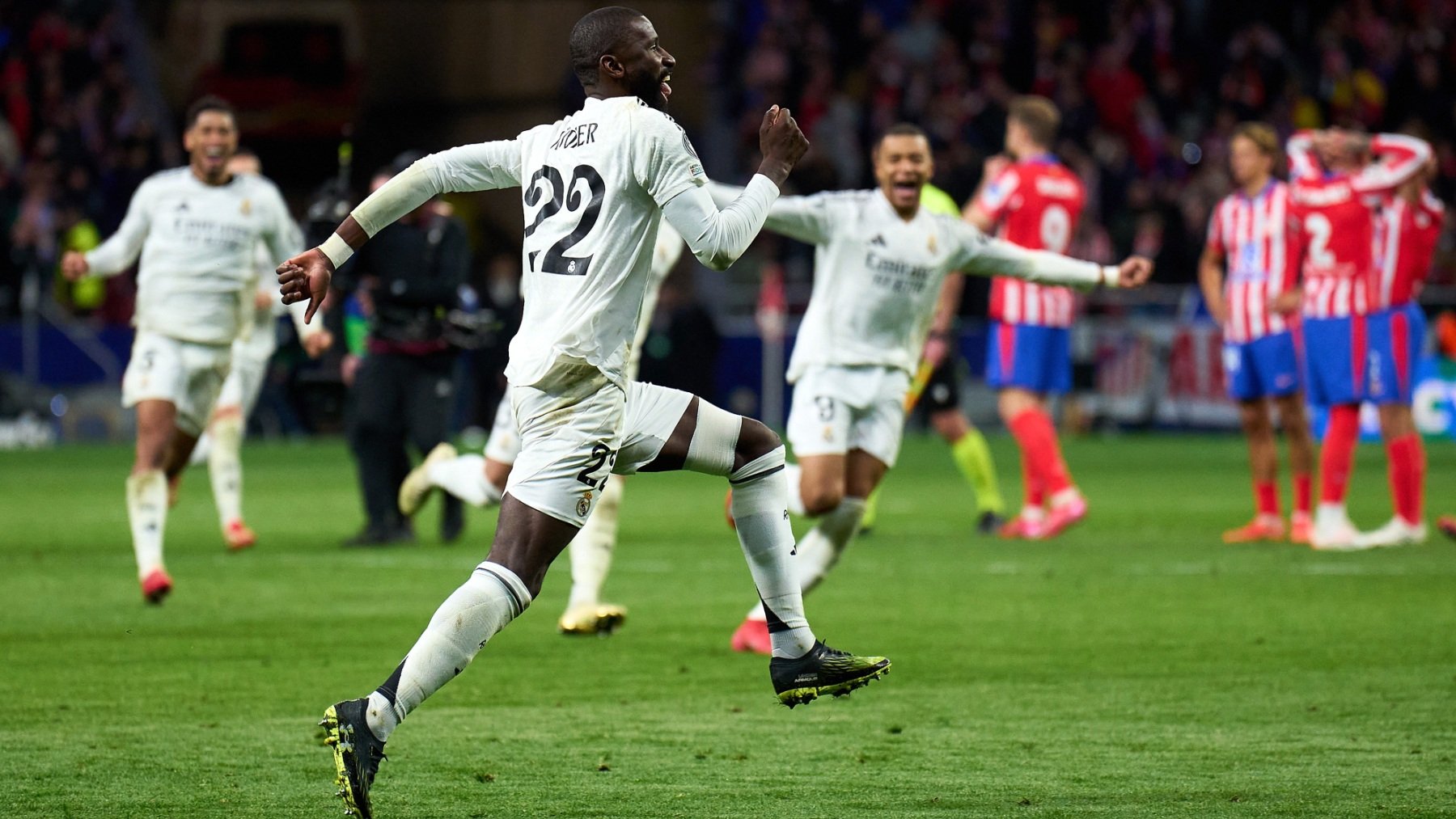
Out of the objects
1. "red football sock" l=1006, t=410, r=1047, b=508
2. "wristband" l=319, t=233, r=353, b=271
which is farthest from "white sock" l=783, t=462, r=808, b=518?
Answer: "red football sock" l=1006, t=410, r=1047, b=508

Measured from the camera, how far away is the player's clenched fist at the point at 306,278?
5.43 m

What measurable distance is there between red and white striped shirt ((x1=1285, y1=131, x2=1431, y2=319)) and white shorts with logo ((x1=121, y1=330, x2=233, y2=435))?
6.43m

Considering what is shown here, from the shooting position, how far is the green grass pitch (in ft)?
18.1

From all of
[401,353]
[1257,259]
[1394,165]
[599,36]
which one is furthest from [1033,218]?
[599,36]

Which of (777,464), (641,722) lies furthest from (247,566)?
(777,464)

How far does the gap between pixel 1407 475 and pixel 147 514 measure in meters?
7.24

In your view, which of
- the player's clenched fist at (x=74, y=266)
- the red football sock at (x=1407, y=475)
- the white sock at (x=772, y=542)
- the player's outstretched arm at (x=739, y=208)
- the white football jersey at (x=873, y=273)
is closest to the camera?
the player's outstretched arm at (x=739, y=208)

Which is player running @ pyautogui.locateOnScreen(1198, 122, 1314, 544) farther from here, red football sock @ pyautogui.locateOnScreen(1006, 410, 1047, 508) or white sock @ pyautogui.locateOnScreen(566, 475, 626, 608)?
white sock @ pyautogui.locateOnScreen(566, 475, 626, 608)

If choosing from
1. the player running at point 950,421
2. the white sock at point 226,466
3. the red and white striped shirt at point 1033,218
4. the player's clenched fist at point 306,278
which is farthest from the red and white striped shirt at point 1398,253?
the player's clenched fist at point 306,278

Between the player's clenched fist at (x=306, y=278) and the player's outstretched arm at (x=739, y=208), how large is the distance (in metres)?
0.92

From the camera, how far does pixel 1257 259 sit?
502 inches

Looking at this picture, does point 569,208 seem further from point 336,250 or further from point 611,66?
point 336,250

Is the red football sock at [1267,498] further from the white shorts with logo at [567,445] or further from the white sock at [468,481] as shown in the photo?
the white shorts with logo at [567,445]

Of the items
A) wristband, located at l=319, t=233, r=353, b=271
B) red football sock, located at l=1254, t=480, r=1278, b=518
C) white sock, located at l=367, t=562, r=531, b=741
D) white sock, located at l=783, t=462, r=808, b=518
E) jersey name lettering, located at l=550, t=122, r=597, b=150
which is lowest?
red football sock, located at l=1254, t=480, r=1278, b=518
